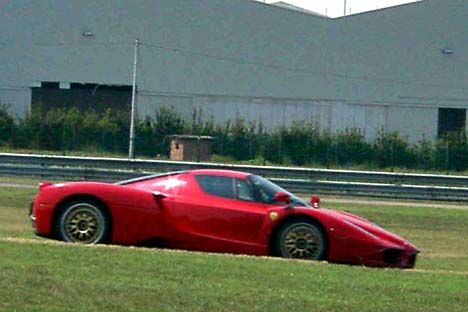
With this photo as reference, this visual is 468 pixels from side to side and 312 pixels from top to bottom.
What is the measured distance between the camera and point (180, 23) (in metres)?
53.8

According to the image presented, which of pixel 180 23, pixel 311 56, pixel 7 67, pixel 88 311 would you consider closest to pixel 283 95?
pixel 311 56

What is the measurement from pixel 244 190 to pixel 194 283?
4587 mm

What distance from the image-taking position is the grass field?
8.57 meters

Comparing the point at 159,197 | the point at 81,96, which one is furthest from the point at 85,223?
the point at 81,96

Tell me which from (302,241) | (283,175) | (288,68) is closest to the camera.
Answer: (302,241)

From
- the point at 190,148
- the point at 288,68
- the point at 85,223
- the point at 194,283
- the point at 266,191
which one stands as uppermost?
the point at 288,68

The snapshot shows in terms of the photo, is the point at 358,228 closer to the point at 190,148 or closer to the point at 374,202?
the point at 374,202

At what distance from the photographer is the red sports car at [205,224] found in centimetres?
1345

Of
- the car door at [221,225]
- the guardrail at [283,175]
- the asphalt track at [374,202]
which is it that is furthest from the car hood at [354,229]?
the guardrail at [283,175]

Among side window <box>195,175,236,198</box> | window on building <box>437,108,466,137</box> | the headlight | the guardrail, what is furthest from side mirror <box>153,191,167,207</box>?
window on building <box>437,108,466,137</box>

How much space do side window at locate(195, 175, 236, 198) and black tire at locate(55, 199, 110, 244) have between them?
130 centimetres

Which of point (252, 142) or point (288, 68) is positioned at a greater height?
point (288, 68)

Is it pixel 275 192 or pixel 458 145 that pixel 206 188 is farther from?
pixel 458 145

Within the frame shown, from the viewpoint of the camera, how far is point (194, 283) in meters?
9.50
